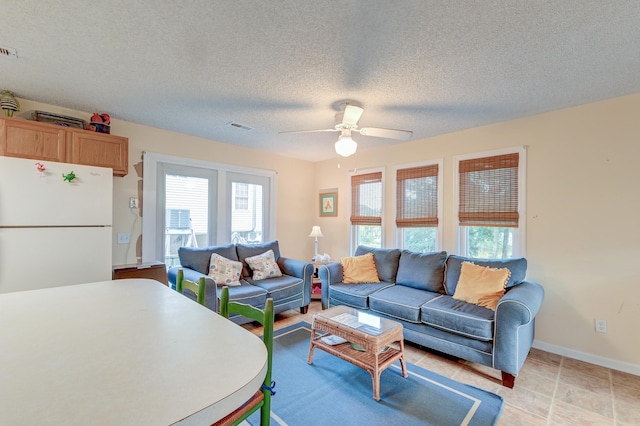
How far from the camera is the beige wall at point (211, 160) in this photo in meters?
3.41

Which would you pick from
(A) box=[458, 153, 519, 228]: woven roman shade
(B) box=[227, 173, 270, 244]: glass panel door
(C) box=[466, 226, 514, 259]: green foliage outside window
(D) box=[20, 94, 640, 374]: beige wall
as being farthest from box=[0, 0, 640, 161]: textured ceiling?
(B) box=[227, 173, 270, 244]: glass panel door

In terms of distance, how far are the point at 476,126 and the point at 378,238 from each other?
6.99 ft

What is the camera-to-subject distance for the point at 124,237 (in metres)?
3.45

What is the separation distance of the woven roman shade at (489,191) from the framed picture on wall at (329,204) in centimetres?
220

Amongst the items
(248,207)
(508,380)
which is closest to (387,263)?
(508,380)

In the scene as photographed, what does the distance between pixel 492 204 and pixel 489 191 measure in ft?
0.54

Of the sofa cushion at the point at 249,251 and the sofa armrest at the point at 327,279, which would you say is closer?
the sofa armrest at the point at 327,279

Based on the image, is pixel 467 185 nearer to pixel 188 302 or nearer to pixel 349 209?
pixel 349 209

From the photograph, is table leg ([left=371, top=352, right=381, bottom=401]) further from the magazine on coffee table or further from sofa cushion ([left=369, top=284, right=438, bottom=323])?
sofa cushion ([left=369, top=284, right=438, bottom=323])

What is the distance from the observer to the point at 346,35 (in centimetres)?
178

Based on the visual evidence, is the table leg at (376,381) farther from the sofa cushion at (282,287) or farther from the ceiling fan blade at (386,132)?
the ceiling fan blade at (386,132)

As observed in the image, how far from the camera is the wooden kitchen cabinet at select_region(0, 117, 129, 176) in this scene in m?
2.54

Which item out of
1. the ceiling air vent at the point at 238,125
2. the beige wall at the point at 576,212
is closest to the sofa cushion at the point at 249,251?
the beige wall at the point at 576,212

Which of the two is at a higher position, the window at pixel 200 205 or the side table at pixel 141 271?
the window at pixel 200 205
